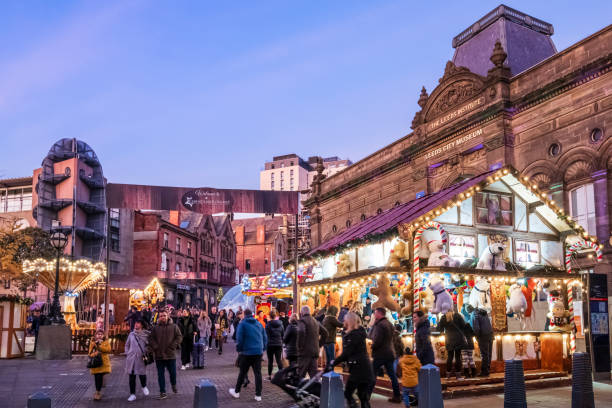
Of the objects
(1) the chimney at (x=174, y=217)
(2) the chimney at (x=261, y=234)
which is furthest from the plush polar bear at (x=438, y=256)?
(2) the chimney at (x=261, y=234)

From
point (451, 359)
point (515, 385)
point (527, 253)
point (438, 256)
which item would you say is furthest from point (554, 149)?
point (515, 385)

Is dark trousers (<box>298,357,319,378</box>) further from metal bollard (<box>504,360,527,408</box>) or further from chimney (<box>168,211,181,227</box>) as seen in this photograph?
chimney (<box>168,211,181,227</box>)

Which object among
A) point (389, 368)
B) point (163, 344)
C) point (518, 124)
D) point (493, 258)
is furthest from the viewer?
point (518, 124)

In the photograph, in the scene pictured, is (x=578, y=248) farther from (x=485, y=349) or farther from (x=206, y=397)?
(x=206, y=397)

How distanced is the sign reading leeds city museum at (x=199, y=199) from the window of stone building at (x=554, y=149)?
53.0 ft

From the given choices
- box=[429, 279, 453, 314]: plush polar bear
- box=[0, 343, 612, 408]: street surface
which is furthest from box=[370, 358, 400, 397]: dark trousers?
box=[429, 279, 453, 314]: plush polar bear

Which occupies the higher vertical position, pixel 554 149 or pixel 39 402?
pixel 554 149

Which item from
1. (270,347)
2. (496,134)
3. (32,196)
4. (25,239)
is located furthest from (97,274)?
(32,196)

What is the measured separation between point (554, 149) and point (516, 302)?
9487 mm

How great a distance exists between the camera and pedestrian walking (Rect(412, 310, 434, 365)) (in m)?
11.7

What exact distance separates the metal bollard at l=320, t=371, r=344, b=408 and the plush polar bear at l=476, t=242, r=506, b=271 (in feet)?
26.1

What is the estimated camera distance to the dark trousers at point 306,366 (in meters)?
12.0

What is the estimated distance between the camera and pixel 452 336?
12.9m

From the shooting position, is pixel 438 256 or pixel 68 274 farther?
pixel 68 274
